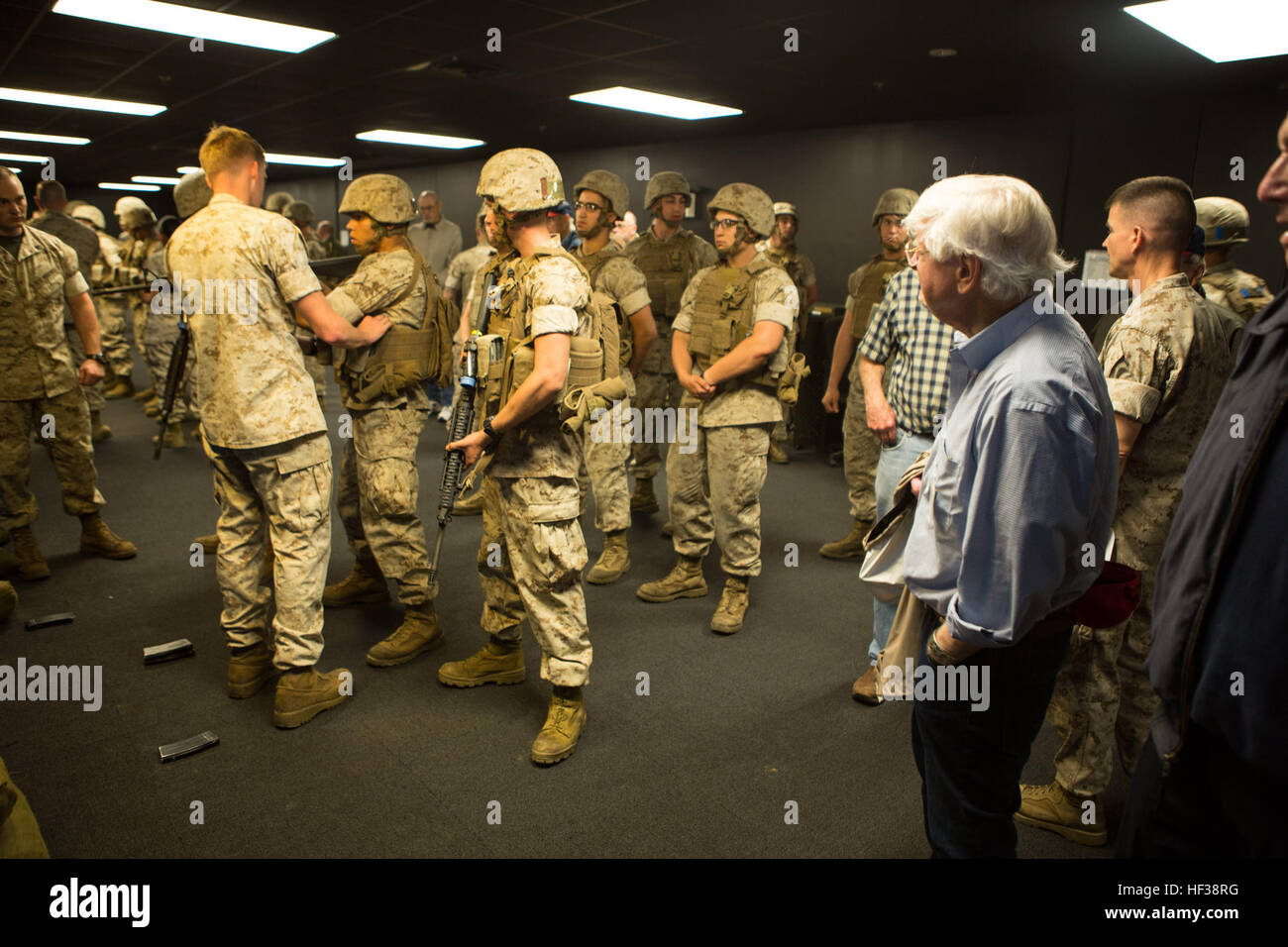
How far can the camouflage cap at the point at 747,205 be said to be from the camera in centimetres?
332

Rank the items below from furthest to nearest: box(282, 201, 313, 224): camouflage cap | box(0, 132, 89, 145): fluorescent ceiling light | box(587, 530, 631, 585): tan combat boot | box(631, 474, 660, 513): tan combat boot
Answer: box(0, 132, 89, 145): fluorescent ceiling light < box(282, 201, 313, 224): camouflage cap < box(631, 474, 660, 513): tan combat boot < box(587, 530, 631, 585): tan combat boot

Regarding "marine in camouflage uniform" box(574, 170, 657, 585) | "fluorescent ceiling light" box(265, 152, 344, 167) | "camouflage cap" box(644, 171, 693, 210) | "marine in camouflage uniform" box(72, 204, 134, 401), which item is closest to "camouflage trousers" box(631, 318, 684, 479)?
"marine in camouflage uniform" box(574, 170, 657, 585)

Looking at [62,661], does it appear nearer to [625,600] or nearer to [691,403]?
[625,600]

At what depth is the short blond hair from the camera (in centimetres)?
258

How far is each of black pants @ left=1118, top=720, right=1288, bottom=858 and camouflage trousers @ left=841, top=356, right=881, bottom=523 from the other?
3.23 metres

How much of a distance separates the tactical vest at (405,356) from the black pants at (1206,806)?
8.43ft

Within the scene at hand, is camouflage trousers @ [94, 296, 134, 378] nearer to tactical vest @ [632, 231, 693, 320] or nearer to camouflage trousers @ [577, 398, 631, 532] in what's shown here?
tactical vest @ [632, 231, 693, 320]

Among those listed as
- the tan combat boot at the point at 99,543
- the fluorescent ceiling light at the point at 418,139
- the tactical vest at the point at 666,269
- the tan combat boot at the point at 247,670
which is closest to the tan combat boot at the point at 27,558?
the tan combat boot at the point at 99,543

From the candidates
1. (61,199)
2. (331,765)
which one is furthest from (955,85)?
(61,199)

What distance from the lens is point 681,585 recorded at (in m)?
3.77

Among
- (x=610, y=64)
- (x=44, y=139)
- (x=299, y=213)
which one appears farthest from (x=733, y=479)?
(x=44, y=139)

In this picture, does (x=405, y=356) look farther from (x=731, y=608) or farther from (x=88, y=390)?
(x=88, y=390)

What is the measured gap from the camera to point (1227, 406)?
1190mm

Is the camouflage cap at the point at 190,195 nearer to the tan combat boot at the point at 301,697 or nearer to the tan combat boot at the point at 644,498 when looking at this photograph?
the tan combat boot at the point at 301,697
